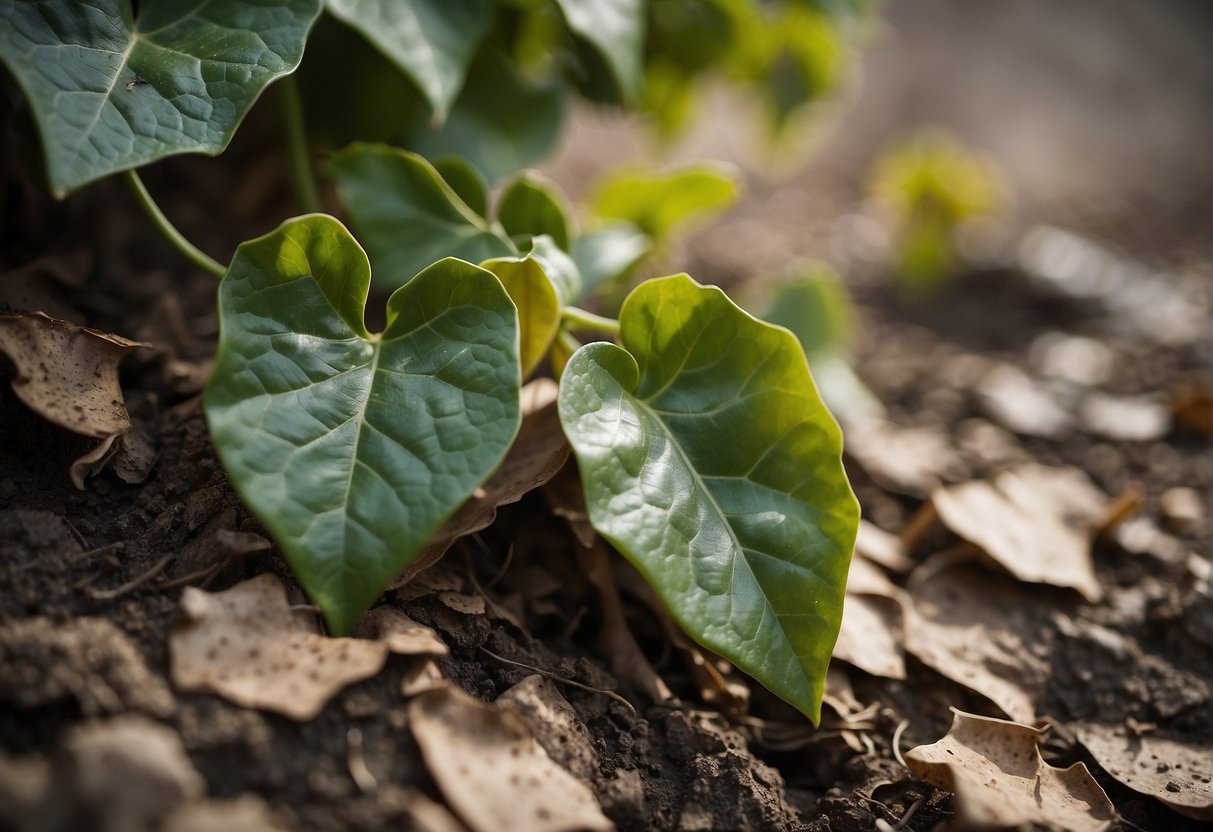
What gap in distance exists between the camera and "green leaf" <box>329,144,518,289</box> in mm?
1018

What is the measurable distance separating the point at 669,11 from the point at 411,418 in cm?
116

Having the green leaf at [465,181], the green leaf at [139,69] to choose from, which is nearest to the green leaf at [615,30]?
the green leaf at [465,181]

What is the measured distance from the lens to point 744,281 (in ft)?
6.34

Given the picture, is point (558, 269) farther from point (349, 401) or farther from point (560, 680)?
point (560, 680)

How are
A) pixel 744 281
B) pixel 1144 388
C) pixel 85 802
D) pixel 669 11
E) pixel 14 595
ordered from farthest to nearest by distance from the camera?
pixel 744 281 → pixel 1144 388 → pixel 669 11 → pixel 14 595 → pixel 85 802

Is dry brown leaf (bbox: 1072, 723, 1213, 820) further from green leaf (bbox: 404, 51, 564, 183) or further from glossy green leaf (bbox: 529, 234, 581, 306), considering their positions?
green leaf (bbox: 404, 51, 564, 183)

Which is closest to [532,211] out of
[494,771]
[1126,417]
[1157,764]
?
[494,771]

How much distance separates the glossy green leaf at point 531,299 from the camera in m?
0.85

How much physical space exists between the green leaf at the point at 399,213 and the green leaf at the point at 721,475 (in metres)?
0.29

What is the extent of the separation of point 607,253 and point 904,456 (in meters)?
0.63

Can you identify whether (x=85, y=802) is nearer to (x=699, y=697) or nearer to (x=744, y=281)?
(x=699, y=697)

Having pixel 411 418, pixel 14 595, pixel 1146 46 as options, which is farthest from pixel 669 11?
pixel 1146 46

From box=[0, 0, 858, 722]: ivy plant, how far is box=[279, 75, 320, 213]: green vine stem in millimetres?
252

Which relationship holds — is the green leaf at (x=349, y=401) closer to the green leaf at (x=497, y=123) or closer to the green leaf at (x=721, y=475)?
the green leaf at (x=721, y=475)
